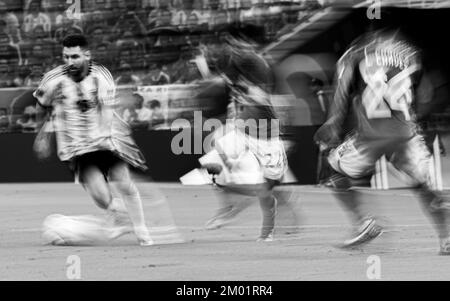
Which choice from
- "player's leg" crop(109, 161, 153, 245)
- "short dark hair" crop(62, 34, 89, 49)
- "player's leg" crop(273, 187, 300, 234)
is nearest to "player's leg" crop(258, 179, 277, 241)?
"player's leg" crop(273, 187, 300, 234)

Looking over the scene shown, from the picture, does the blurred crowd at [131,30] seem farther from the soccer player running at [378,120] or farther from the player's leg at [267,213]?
the soccer player running at [378,120]

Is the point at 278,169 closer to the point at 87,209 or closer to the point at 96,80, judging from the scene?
the point at 96,80

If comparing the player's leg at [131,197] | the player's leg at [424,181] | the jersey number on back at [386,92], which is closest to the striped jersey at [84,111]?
the player's leg at [131,197]

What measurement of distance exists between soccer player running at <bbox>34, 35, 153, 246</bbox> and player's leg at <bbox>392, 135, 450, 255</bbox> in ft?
7.96

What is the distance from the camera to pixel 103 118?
1052cm

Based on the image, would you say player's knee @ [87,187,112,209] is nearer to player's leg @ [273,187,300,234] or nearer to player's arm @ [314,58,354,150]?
player's leg @ [273,187,300,234]

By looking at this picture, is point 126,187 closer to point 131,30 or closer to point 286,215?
point 286,215

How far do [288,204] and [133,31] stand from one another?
918cm

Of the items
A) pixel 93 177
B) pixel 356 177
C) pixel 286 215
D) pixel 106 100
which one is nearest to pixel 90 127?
pixel 106 100

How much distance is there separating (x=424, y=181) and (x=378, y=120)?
630mm

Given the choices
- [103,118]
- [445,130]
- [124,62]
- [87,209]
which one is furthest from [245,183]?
[124,62]

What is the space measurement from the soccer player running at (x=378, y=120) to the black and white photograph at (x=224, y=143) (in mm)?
12

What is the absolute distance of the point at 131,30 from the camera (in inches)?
789

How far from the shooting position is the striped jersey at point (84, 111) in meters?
10.4
